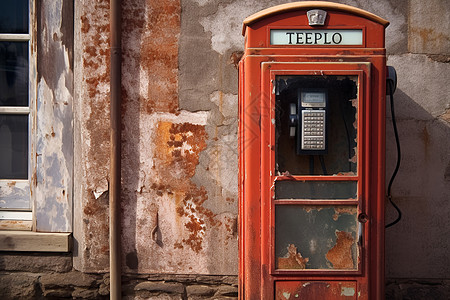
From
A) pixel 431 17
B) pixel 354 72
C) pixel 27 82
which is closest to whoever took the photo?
pixel 354 72

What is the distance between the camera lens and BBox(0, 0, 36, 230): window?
3539mm

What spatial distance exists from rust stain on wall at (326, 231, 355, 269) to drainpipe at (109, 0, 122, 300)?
1577 millimetres

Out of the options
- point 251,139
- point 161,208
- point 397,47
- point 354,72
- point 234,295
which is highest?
point 397,47

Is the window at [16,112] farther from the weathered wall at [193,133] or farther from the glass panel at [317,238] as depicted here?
the glass panel at [317,238]

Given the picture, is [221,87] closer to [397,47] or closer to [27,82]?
[397,47]

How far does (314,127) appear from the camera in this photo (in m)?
2.55

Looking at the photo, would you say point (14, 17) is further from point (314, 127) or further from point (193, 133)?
point (314, 127)

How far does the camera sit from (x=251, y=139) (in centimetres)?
258

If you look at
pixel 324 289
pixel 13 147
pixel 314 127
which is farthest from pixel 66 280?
pixel 314 127

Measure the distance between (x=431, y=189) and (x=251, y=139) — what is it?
1.62 meters

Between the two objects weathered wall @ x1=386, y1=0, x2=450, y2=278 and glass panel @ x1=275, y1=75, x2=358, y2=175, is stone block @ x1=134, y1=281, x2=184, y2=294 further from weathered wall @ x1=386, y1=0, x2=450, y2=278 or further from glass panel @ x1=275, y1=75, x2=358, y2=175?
weathered wall @ x1=386, y1=0, x2=450, y2=278

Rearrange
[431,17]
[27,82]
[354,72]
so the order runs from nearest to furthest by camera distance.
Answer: [354,72] → [431,17] → [27,82]

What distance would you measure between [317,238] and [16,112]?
8.20 ft

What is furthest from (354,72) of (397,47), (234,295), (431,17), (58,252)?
(58,252)
